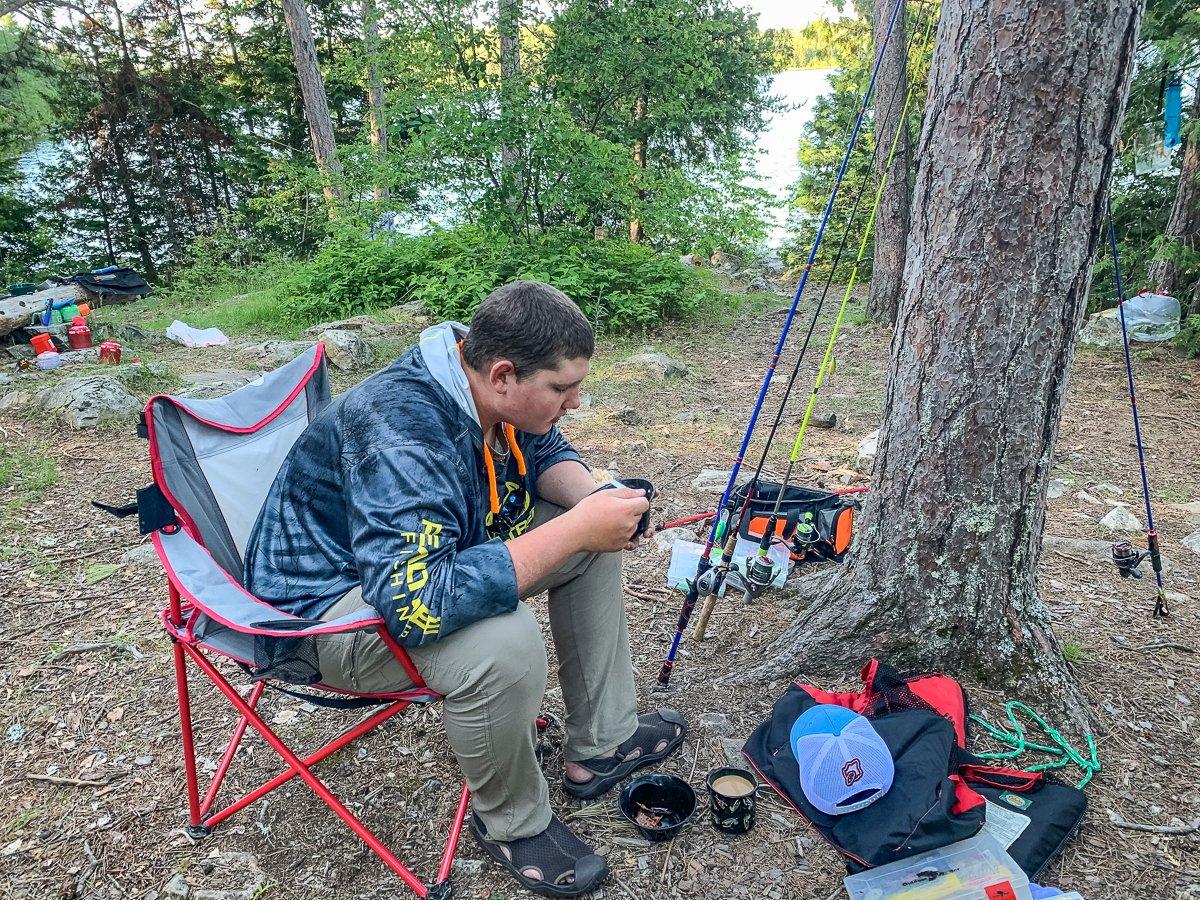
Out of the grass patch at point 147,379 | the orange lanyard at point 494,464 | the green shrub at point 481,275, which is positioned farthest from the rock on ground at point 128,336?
the orange lanyard at point 494,464

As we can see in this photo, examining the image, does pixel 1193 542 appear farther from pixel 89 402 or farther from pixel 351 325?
pixel 351 325

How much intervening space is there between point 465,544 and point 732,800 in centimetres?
93

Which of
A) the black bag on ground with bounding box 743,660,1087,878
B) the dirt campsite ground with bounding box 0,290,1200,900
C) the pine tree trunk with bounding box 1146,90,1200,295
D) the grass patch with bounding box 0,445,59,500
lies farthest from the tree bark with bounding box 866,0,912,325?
the grass patch with bounding box 0,445,59,500

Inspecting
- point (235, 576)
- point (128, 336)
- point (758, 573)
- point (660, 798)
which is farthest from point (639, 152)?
point (660, 798)

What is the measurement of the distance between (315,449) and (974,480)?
1.73 meters

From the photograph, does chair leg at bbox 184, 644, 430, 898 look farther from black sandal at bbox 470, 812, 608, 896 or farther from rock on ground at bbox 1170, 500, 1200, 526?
rock on ground at bbox 1170, 500, 1200, 526

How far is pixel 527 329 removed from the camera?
5.67 feet

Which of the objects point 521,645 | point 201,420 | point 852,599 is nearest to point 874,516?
point 852,599

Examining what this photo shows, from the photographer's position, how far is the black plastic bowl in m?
1.99

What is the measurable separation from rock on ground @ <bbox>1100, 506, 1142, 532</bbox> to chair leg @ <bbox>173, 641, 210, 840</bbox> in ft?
12.6

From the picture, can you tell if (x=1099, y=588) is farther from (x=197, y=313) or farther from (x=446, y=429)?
(x=197, y=313)

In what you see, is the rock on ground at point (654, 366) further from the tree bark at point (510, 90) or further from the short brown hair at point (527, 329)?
the short brown hair at point (527, 329)

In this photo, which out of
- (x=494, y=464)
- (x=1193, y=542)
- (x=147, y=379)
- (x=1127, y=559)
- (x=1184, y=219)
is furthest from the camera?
(x=1184, y=219)

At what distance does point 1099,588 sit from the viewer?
3.03 metres
